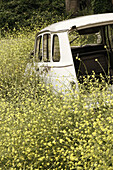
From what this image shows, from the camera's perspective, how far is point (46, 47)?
7.17 meters

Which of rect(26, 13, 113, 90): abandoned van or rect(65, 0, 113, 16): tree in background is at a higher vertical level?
rect(65, 0, 113, 16): tree in background

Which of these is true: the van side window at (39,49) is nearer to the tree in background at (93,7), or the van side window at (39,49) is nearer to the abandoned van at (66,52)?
the abandoned van at (66,52)

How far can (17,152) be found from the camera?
4703 mm

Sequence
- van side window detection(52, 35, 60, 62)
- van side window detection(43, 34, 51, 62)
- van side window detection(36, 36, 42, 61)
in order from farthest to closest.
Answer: van side window detection(36, 36, 42, 61)
van side window detection(43, 34, 51, 62)
van side window detection(52, 35, 60, 62)

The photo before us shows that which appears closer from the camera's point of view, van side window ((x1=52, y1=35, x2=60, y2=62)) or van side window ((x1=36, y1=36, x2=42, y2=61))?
van side window ((x1=52, y1=35, x2=60, y2=62))

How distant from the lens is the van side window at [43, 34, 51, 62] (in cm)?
695

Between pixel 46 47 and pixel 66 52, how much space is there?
1.18m

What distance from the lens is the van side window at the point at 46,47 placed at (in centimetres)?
695

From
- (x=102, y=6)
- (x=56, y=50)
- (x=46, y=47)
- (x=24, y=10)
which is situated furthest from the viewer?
(x=24, y=10)

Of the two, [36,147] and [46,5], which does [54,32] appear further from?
[46,5]

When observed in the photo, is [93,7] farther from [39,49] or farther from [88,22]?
[88,22]

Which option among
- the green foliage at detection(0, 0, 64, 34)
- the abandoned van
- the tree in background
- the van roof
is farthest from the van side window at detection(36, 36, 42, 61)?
the green foliage at detection(0, 0, 64, 34)

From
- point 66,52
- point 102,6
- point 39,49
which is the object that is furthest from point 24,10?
point 66,52

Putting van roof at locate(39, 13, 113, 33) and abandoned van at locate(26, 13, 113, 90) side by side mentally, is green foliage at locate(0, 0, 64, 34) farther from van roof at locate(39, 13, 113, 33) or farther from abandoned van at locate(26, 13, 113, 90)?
van roof at locate(39, 13, 113, 33)
